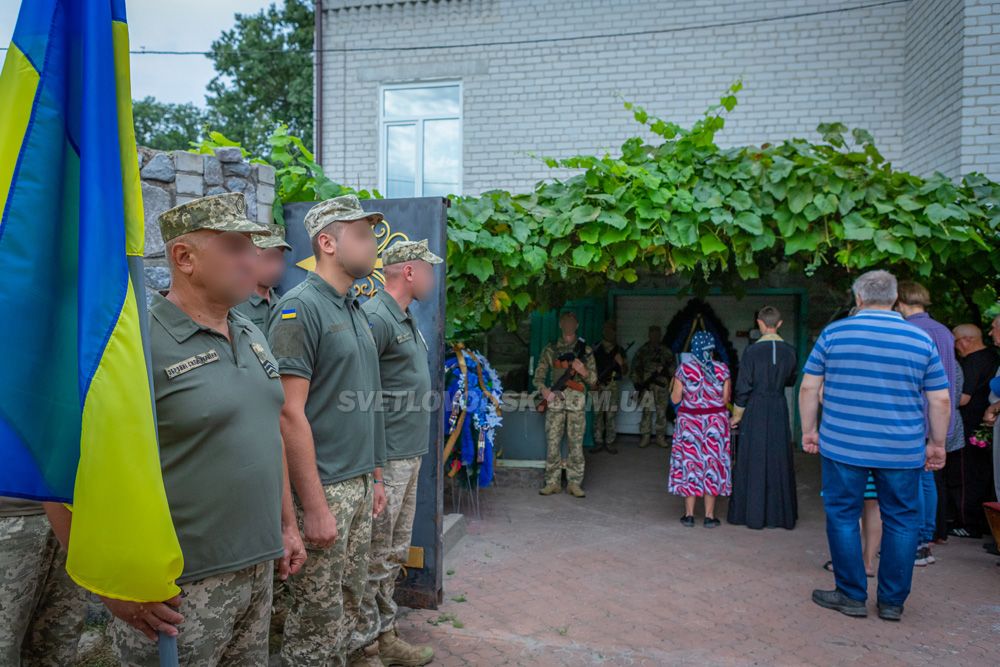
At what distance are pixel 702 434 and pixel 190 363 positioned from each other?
5417 mm

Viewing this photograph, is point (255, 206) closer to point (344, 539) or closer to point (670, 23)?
point (344, 539)

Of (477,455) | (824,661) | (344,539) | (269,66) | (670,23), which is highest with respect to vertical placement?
(269,66)

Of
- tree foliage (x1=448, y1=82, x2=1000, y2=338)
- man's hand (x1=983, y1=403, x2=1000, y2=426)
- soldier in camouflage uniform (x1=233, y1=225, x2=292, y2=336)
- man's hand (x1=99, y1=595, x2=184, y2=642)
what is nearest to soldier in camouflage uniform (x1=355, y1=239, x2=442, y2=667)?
soldier in camouflage uniform (x1=233, y1=225, x2=292, y2=336)

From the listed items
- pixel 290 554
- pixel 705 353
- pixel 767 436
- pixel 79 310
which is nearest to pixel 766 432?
pixel 767 436

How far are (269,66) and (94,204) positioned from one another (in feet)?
71.9

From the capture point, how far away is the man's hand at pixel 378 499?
3.38 metres

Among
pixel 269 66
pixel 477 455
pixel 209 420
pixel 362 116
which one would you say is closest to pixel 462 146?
pixel 362 116

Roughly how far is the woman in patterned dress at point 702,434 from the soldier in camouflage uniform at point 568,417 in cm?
133

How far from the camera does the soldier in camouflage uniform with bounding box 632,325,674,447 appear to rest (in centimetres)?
1060

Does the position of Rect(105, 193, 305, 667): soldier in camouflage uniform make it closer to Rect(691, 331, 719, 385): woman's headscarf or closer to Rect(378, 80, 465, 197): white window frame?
Rect(691, 331, 719, 385): woman's headscarf

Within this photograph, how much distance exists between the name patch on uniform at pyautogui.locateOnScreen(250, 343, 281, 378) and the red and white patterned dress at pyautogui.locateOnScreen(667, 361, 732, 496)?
4.97 m

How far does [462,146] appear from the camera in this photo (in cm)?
1019

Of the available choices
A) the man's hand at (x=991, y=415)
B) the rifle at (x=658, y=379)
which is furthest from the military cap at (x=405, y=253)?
the rifle at (x=658, y=379)

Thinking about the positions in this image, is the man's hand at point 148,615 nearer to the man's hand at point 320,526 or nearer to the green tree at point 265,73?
the man's hand at point 320,526
